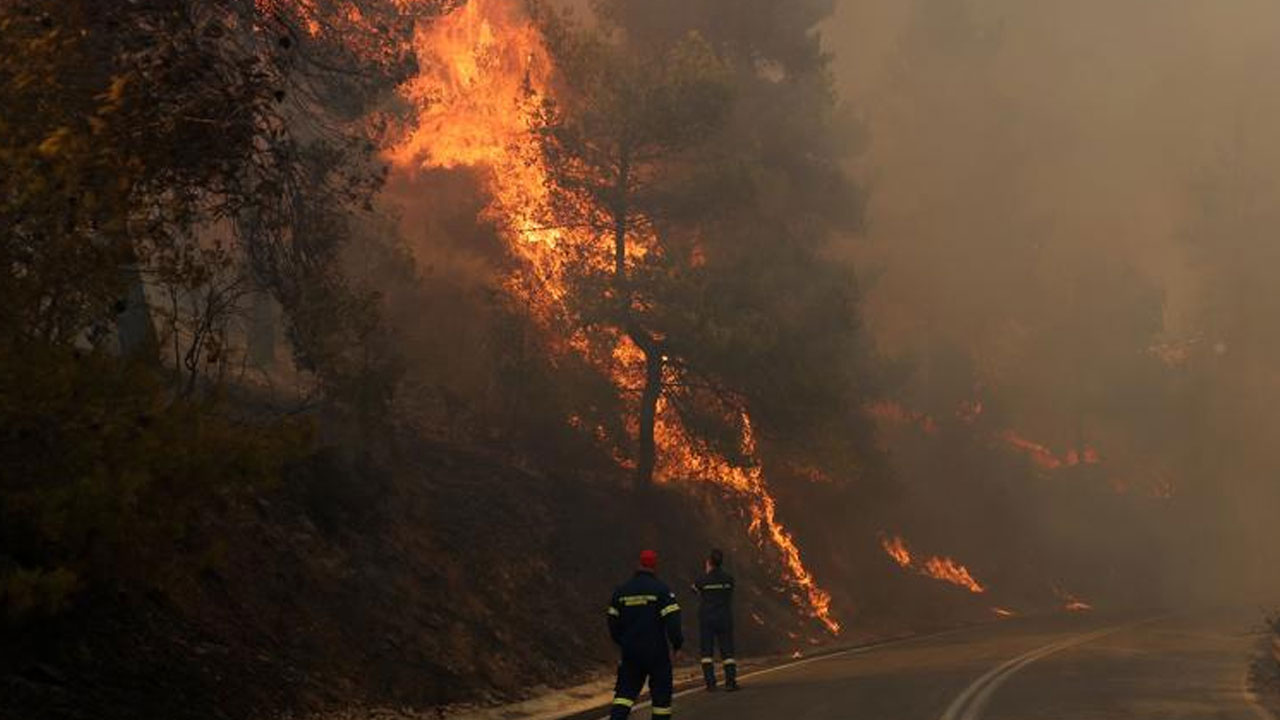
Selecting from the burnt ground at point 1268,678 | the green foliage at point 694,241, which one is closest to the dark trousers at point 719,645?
the burnt ground at point 1268,678

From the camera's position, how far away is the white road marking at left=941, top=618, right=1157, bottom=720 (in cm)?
1436

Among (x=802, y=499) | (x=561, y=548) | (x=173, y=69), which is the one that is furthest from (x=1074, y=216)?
(x=173, y=69)

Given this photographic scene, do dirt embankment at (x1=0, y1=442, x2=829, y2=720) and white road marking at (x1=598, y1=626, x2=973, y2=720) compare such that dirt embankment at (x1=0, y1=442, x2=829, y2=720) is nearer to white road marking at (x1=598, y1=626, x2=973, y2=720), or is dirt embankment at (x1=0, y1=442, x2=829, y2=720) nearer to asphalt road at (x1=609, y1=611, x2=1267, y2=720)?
white road marking at (x1=598, y1=626, x2=973, y2=720)

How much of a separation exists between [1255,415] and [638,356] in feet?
154

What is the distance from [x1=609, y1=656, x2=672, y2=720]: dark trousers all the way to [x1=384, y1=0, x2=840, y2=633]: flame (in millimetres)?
15167

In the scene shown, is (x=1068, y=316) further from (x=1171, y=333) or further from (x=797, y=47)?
(x=797, y=47)

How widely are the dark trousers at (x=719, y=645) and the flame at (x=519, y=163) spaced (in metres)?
10.2

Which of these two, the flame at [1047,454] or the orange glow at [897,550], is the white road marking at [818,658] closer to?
the orange glow at [897,550]

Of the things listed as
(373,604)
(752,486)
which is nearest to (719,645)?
(373,604)

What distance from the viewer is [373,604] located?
16.8 metres

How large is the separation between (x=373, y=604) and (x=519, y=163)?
43.8 ft

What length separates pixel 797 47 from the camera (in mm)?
33125

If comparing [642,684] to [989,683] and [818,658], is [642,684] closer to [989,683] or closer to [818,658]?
[989,683]

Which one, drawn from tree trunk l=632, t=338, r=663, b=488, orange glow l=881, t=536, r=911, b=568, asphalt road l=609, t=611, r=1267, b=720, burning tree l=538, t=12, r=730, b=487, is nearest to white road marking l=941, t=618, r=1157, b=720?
asphalt road l=609, t=611, r=1267, b=720
